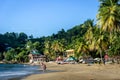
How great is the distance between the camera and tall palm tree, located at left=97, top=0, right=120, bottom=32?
46750mm

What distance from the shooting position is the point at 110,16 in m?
46.6

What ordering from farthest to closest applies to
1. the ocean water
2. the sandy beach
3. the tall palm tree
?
1. the tall palm tree
2. the ocean water
3. the sandy beach

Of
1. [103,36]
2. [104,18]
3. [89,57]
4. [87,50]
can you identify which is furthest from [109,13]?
[89,57]

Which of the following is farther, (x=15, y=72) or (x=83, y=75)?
(x=15, y=72)

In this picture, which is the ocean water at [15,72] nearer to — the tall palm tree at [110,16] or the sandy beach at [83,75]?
the sandy beach at [83,75]

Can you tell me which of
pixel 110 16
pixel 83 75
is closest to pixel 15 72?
pixel 110 16

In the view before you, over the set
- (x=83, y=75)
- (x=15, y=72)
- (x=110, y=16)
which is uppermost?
(x=110, y=16)

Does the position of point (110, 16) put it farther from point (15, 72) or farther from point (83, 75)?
point (83, 75)

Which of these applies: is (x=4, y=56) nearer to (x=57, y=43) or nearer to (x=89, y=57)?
(x=57, y=43)

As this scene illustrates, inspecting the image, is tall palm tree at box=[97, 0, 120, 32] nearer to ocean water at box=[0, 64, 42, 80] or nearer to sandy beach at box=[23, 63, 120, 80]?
sandy beach at box=[23, 63, 120, 80]

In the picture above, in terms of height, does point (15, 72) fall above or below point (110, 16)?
below

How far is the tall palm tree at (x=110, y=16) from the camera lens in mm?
46750

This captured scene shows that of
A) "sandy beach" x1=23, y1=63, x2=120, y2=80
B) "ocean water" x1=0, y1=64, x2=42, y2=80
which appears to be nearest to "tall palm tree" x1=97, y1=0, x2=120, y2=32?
"sandy beach" x1=23, y1=63, x2=120, y2=80

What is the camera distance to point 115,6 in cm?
4719
